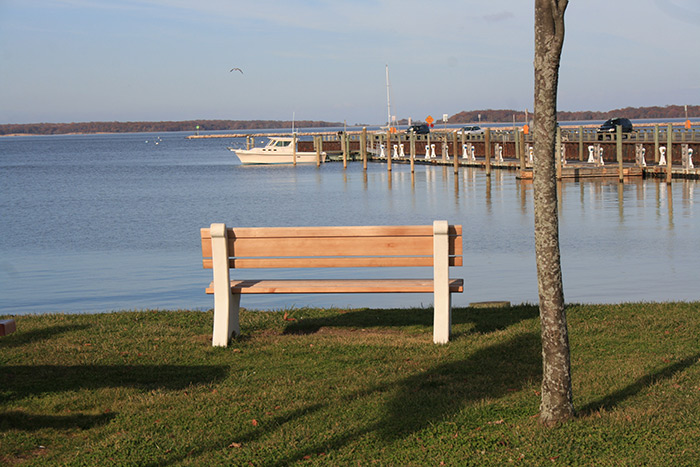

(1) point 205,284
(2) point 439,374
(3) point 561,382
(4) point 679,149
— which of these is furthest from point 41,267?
(4) point 679,149

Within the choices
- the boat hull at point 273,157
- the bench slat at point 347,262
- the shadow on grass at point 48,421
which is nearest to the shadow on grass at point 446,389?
the bench slat at point 347,262

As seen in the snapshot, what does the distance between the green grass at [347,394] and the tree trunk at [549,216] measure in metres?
0.22

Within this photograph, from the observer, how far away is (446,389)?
5.88 m

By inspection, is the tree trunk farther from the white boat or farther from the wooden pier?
the white boat

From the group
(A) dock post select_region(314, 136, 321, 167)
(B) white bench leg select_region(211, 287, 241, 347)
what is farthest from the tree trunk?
(A) dock post select_region(314, 136, 321, 167)

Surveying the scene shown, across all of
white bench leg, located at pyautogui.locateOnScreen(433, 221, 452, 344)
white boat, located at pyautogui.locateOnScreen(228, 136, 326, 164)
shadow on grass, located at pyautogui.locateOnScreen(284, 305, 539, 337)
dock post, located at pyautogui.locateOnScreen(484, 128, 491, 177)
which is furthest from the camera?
white boat, located at pyautogui.locateOnScreen(228, 136, 326, 164)

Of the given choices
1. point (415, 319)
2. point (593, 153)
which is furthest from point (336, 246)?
point (593, 153)

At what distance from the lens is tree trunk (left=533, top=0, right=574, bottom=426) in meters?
4.90

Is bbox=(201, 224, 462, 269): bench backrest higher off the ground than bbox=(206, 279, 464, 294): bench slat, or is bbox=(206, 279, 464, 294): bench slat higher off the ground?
bbox=(201, 224, 462, 269): bench backrest

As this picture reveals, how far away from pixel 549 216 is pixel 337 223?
28.5 m

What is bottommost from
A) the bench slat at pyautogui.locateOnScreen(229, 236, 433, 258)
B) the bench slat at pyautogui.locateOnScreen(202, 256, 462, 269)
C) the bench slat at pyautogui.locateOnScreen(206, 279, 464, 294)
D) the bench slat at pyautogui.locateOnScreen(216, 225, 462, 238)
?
the bench slat at pyautogui.locateOnScreen(206, 279, 464, 294)

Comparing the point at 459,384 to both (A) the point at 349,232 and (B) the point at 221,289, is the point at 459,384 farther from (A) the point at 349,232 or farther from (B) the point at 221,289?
(B) the point at 221,289

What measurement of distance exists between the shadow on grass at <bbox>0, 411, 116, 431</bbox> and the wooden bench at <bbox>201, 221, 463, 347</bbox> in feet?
6.92

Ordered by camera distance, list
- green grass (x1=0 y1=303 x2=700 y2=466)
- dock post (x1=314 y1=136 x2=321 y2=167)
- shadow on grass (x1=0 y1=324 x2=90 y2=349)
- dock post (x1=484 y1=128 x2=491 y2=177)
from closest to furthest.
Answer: green grass (x1=0 y1=303 x2=700 y2=466) → shadow on grass (x1=0 y1=324 x2=90 y2=349) → dock post (x1=484 y1=128 x2=491 y2=177) → dock post (x1=314 y1=136 x2=321 y2=167)
